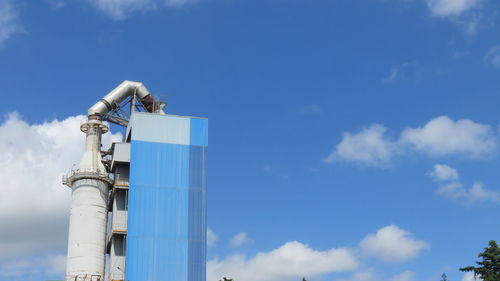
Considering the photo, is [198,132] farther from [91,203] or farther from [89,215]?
[89,215]

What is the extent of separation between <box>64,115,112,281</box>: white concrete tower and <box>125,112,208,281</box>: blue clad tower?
5913 millimetres

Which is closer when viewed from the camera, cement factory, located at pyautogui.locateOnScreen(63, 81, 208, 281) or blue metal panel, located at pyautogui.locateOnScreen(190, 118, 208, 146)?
cement factory, located at pyautogui.locateOnScreen(63, 81, 208, 281)

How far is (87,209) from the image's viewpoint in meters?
80.9

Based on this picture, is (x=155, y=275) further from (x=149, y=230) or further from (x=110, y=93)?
(x=110, y=93)

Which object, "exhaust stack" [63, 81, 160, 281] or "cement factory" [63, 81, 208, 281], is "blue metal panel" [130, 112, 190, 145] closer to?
"cement factory" [63, 81, 208, 281]

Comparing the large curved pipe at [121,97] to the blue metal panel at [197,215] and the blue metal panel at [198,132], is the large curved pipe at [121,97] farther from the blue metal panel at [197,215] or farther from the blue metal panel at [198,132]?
the blue metal panel at [197,215]

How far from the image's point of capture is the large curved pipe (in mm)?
88125

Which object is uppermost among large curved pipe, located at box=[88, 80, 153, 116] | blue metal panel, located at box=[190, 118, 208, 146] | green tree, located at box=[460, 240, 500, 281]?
large curved pipe, located at box=[88, 80, 153, 116]

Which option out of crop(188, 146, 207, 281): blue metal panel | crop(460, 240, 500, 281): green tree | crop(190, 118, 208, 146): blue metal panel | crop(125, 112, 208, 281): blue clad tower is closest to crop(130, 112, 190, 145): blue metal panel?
crop(125, 112, 208, 281): blue clad tower

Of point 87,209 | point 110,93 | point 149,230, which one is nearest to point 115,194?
point 87,209

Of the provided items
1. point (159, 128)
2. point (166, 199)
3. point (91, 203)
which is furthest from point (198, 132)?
point (91, 203)

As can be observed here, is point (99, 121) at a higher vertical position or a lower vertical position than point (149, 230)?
higher

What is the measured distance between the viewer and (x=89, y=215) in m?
80.6

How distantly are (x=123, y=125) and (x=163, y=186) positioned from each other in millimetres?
15067
